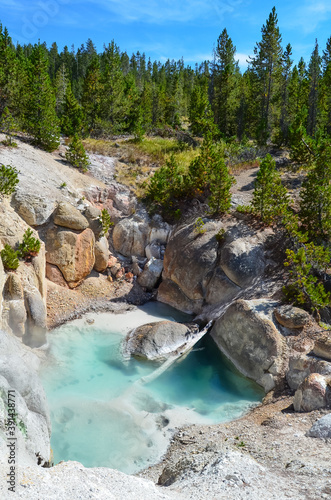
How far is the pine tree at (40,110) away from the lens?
25.1 metres

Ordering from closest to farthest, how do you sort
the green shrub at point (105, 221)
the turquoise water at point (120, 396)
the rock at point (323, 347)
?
the turquoise water at point (120, 396) < the rock at point (323, 347) < the green shrub at point (105, 221)

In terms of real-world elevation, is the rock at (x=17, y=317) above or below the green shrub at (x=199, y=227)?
below

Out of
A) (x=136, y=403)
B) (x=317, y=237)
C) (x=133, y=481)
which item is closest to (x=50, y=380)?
(x=136, y=403)

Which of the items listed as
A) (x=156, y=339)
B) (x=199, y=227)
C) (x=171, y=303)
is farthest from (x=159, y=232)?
(x=156, y=339)

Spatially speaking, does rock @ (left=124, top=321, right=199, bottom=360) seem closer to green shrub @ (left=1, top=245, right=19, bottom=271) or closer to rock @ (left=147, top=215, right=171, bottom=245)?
green shrub @ (left=1, top=245, right=19, bottom=271)

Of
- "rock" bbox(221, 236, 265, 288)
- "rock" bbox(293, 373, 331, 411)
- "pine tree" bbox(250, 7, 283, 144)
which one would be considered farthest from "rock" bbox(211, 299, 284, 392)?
"pine tree" bbox(250, 7, 283, 144)

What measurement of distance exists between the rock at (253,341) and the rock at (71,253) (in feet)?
27.8

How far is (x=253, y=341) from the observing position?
48.6 ft

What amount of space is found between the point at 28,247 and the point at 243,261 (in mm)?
10805

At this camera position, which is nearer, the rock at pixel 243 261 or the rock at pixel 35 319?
the rock at pixel 35 319

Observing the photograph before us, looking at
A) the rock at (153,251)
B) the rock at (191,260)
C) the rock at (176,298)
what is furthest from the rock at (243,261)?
the rock at (153,251)

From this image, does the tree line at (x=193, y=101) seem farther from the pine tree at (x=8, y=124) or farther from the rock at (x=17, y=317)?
the rock at (x=17, y=317)

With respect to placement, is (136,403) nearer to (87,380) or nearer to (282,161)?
(87,380)

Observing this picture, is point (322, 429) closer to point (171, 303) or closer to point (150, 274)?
point (171, 303)
